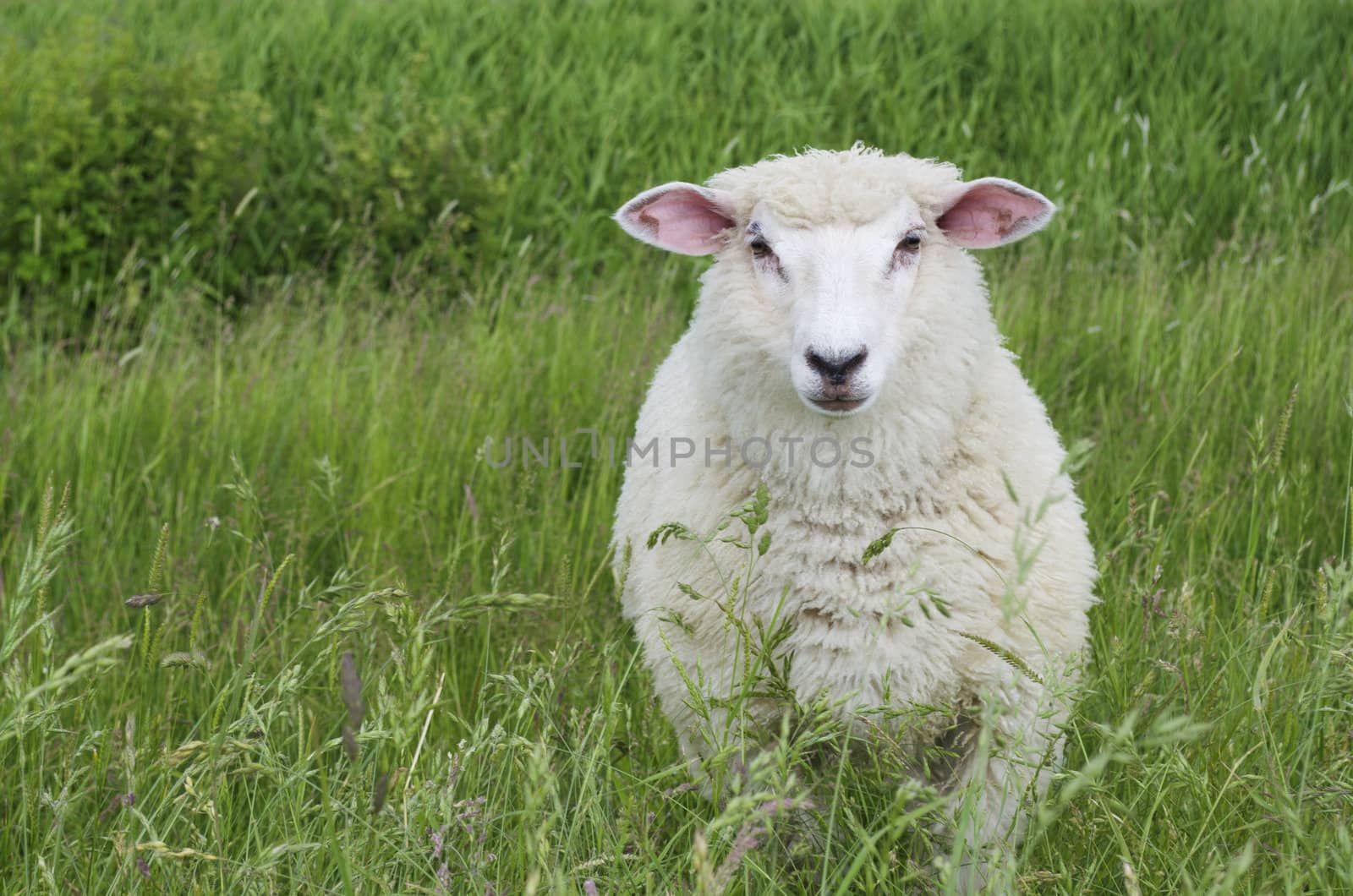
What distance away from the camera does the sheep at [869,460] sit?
2230 millimetres

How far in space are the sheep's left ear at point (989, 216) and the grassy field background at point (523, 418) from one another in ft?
1.88

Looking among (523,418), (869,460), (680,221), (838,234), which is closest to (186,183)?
(523,418)

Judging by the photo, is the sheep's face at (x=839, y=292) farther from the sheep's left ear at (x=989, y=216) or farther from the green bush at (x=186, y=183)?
the green bush at (x=186, y=183)

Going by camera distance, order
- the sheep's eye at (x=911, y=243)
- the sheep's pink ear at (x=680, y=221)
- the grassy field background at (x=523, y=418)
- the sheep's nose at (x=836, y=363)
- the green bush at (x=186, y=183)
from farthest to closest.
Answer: the green bush at (x=186, y=183)
the sheep's pink ear at (x=680, y=221)
the sheep's eye at (x=911, y=243)
the sheep's nose at (x=836, y=363)
the grassy field background at (x=523, y=418)

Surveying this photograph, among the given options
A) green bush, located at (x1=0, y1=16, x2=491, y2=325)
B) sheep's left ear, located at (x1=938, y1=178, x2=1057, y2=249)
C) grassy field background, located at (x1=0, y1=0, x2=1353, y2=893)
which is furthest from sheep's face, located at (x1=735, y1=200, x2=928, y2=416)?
green bush, located at (x1=0, y1=16, x2=491, y2=325)

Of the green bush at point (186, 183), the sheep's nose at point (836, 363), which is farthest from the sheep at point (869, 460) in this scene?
the green bush at point (186, 183)

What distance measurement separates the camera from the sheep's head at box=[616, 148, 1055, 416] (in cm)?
220

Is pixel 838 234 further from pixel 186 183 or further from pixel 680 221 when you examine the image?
pixel 186 183

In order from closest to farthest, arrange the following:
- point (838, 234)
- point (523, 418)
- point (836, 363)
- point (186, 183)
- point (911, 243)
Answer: point (836, 363), point (838, 234), point (911, 243), point (523, 418), point (186, 183)

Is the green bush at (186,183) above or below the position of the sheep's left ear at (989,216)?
below

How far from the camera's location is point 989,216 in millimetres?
2568

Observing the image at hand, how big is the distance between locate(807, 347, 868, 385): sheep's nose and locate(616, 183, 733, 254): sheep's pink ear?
541 millimetres

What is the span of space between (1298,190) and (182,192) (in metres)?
4.69

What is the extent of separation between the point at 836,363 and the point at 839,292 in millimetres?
153
